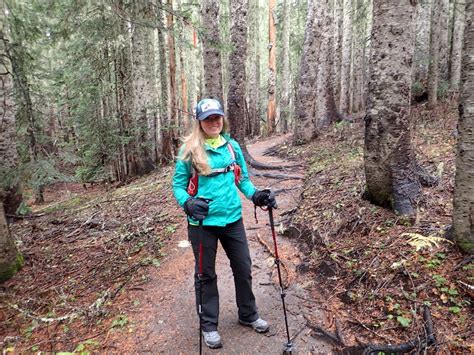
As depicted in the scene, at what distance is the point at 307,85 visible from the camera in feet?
39.7

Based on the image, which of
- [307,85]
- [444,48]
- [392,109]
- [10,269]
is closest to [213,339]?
[10,269]

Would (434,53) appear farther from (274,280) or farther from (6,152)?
(6,152)

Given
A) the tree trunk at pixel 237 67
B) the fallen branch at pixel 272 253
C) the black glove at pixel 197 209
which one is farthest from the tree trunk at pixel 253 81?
the black glove at pixel 197 209

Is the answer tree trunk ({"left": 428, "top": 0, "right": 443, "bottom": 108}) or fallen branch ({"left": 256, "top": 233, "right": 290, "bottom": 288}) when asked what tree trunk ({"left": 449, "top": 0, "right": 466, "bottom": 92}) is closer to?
tree trunk ({"left": 428, "top": 0, "right": 443, "bottom": 108})

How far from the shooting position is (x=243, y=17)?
9.43 meters

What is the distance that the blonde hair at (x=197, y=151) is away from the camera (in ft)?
11.2

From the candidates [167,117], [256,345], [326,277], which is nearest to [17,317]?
[256,345]

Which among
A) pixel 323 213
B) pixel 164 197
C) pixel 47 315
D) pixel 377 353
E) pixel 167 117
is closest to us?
pixel 377 353

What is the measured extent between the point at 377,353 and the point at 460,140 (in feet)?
7.83

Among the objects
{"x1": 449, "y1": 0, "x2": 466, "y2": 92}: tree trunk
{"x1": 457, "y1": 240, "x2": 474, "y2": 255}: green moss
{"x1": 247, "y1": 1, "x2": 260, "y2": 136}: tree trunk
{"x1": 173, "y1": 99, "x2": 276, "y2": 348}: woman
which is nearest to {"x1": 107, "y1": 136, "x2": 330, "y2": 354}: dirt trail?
{"x1": 173, "y1": 99, "x2": 276, "y2": 348}: woman

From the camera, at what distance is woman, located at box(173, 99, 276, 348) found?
3.49 metres

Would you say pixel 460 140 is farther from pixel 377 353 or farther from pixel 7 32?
pixel 7 32

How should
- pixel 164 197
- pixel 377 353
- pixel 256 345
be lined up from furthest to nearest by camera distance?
pixel 164 197 < pixel 256 345 < pixel 377 353

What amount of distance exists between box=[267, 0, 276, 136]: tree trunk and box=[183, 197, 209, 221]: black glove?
60.1ft
